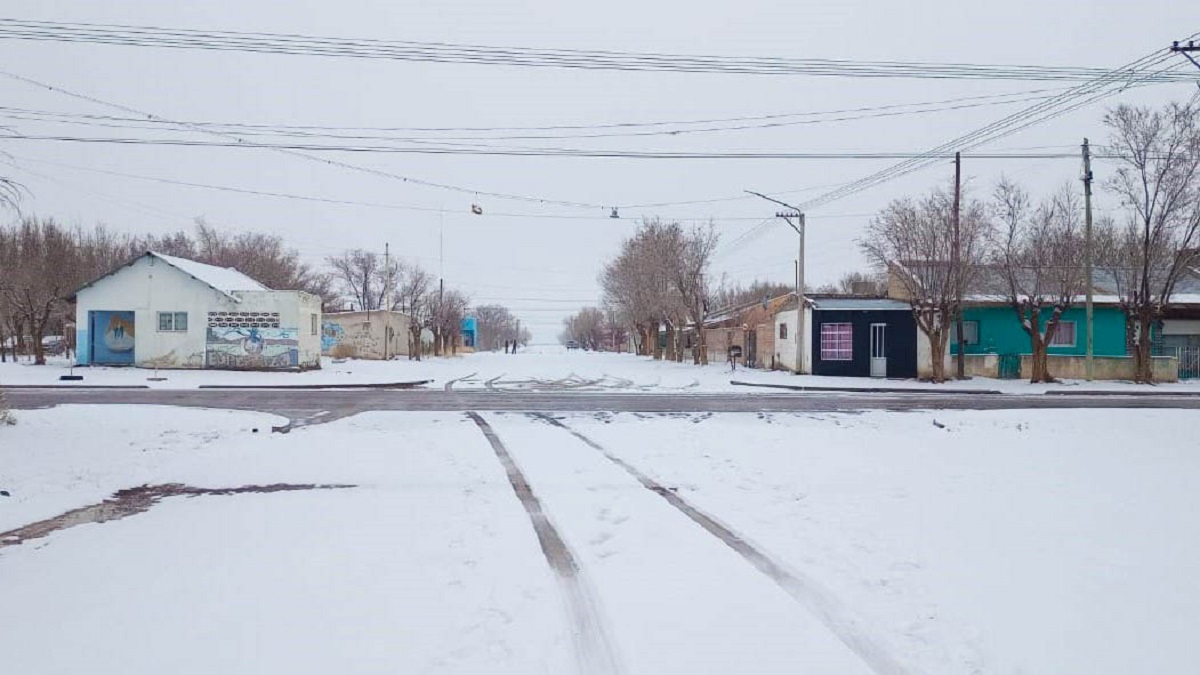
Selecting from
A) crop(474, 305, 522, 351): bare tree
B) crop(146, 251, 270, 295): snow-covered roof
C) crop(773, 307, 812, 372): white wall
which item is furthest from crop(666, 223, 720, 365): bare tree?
crop(474, 305, 522, 351): bare tree

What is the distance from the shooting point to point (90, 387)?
2844cm

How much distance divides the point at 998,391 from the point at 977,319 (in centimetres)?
963

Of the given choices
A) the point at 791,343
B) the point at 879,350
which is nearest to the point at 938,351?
the point at 879,350

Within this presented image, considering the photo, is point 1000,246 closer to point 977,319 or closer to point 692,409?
point 977,319

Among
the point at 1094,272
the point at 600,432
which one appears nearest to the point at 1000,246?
the point at 1094,272

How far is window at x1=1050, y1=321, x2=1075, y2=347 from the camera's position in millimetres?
37562

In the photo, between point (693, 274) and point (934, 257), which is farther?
point (693, 274)

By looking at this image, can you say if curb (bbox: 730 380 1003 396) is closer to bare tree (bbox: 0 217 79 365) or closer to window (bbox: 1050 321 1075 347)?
window (bbox: 1050 321 1075 347)

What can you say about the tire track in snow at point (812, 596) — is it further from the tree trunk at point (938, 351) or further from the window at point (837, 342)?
the window at point (837, 342)

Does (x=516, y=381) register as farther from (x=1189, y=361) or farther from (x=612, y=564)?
(x=1189, y=361)

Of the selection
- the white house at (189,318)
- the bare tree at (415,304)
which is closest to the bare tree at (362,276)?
the bare tree at (415,304)

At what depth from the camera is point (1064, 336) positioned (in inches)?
1483

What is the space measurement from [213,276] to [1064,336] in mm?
42275

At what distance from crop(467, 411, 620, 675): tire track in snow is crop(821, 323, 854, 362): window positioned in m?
31.1
